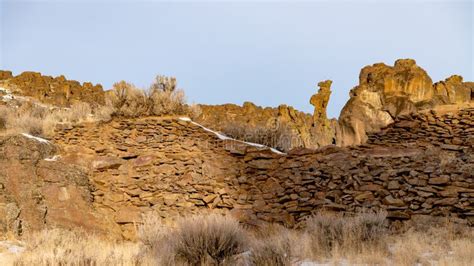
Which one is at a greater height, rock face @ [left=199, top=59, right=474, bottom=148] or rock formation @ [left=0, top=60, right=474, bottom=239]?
rock face @ [left=199, top=59, right=474, bottom=148]

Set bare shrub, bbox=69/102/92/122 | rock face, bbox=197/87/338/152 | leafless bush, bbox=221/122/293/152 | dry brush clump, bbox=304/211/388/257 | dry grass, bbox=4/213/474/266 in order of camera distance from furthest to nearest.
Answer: rock face, bbox=197/87/338/152 → bare shrub, bbox=69/102/92/122 → leafless bush, bbox=221/122/293/152 → dry brush clump, bbox=304/211/388/257 → dry grass, bbox=4/213/474/266

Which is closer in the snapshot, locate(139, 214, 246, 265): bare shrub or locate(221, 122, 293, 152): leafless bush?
locate(139, 214, 246, 265): bare shrub

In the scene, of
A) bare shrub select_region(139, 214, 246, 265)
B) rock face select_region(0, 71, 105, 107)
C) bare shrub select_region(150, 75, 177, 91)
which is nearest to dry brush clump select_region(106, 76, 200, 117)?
bare shrub select_region(150, 75, 177, 91)

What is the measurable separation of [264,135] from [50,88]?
75.4ft

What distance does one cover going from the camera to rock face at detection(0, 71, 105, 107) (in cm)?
2652

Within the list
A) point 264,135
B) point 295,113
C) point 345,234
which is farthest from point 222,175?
point 295,113

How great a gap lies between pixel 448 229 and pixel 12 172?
7873mm

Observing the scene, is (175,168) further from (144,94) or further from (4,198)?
(4,198)

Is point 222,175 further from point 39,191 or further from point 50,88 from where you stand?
point 50,88

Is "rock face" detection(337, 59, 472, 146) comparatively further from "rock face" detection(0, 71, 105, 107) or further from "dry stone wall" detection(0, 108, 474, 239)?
"rock face" detection(0, 71, 105, 107)

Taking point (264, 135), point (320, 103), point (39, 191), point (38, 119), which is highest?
point (320, 103)

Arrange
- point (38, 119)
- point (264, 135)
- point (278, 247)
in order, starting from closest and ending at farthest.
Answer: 1. point (278, 247)
2. point (264, 135)
3. point (38, 119)

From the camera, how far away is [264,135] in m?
9.83

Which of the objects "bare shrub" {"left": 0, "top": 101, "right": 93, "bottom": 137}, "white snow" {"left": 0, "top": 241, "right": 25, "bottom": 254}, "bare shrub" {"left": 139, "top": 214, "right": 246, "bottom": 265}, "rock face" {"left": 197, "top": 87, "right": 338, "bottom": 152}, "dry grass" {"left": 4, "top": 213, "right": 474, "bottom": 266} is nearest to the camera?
"dry grass" {"left": 4, "top": 213, "right": 474, "bottom": 266}
